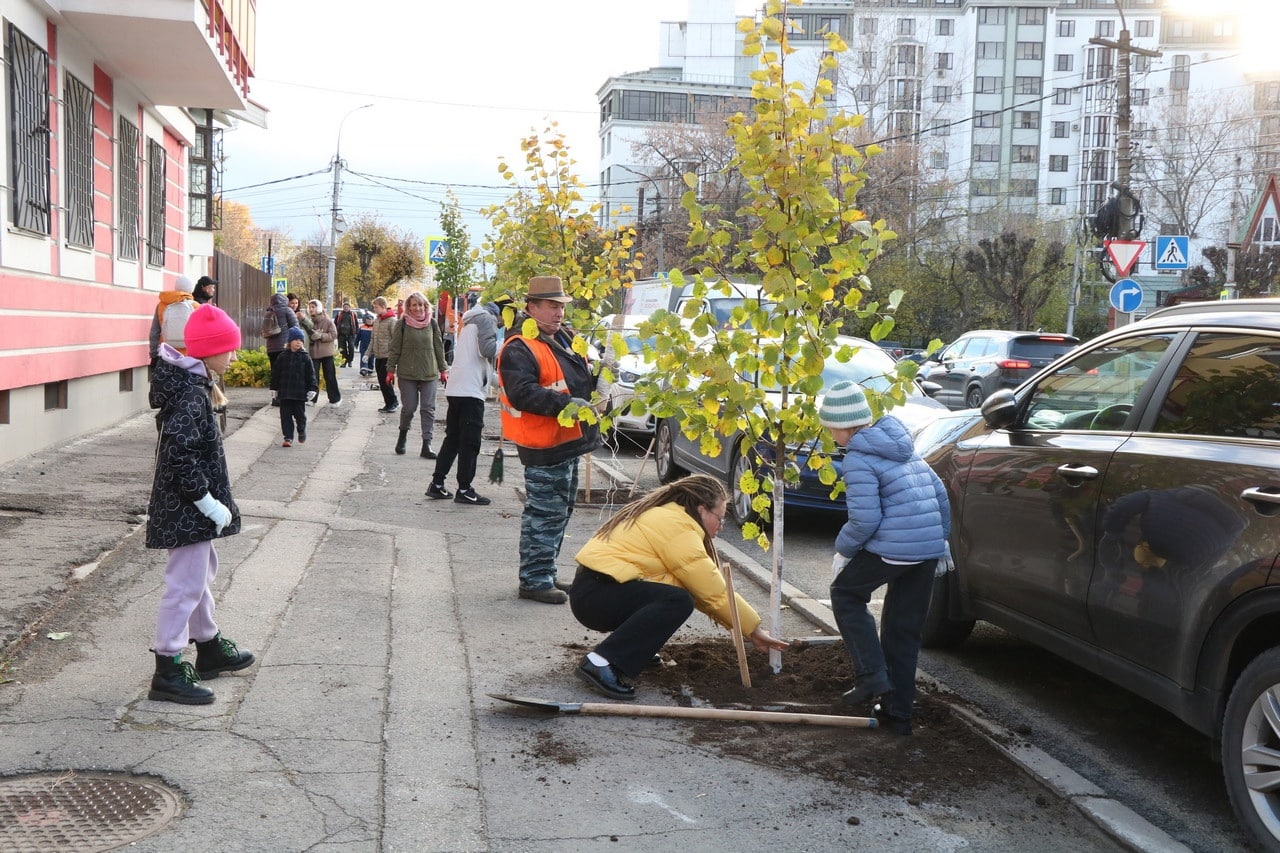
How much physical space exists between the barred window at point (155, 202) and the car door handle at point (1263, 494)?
52.3 ft

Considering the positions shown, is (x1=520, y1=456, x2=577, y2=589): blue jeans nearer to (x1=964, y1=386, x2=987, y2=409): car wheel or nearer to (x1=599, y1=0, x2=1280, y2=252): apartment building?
(x1=964, y1=386, x2=987, y2=409): car wheel

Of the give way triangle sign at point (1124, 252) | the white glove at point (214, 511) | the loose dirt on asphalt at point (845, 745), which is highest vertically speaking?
the give way triangle sign at point (1124, 252)

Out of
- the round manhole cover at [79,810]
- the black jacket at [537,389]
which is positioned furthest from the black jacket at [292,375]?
the round manhole cover at [79,810]

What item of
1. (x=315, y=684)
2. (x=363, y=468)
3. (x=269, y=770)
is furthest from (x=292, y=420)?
(x=269, y=770)

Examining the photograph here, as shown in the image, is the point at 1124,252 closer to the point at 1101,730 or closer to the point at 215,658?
the point at 1101,730

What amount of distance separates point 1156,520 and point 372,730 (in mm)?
3020

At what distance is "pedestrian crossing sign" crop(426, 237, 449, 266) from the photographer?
29297 millimetres

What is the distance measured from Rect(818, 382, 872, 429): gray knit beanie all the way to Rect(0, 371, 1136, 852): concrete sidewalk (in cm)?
128

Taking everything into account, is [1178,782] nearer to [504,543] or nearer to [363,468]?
[504,543]

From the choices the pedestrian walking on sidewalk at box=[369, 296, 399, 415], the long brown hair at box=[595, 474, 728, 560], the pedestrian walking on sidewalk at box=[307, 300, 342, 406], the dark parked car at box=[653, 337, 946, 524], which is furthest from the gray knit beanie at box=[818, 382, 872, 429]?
the pedestrian walking on sidewalk at box=[369, 296, 399, 415]

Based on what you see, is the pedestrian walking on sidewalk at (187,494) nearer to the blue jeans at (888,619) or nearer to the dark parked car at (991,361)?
the blue jeans at (888,619)

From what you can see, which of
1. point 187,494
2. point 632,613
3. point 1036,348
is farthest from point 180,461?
point 1036,348

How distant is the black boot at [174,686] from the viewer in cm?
502

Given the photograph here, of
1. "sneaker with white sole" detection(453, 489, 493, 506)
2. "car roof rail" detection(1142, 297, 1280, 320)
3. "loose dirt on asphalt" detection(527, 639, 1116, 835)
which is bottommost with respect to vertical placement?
"loose dirt on asphalt" detection(527, 639, 1116, 835)
